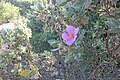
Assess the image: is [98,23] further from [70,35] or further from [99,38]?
[70,35]

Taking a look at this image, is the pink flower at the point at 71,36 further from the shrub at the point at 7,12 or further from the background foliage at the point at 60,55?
the shrub at the point at 7,12

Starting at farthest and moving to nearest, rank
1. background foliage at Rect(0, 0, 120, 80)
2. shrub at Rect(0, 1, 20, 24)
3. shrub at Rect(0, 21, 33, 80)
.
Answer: shrub at Rect(0, 1, 20, 24) → shrub at Rect(0, 21, 33, 80) → background foliage at Rect(0, 0, 120, 80)

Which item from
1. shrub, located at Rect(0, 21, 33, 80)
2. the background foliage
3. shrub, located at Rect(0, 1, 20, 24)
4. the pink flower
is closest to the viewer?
the pink flower

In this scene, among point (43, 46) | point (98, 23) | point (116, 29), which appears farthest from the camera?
point (43, 46)

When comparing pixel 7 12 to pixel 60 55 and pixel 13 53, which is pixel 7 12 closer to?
pixel 13 53

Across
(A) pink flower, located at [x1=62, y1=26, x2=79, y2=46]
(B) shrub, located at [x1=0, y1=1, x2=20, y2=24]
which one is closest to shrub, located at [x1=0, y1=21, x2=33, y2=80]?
(A) pink flower, located at [x1=62, y1=26, x2=79, y2=46]

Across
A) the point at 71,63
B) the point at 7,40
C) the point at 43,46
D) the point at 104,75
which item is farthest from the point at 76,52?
the point at 43,46

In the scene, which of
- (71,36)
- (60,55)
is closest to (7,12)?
(60,55)

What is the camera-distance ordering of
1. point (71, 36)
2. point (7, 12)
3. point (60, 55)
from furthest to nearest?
point (7, 12), point (60, 55), point (71, 36)

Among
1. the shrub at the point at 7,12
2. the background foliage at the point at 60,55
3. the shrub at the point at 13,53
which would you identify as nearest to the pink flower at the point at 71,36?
the background foliage at the point at 60,55

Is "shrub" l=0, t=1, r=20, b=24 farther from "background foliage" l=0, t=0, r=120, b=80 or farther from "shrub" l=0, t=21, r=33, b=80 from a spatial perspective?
"shrub" l=0, t=21, r=33, b=80

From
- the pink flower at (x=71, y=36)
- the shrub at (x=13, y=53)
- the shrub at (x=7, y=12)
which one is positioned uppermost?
the pink flower at (x=71, y=36)
